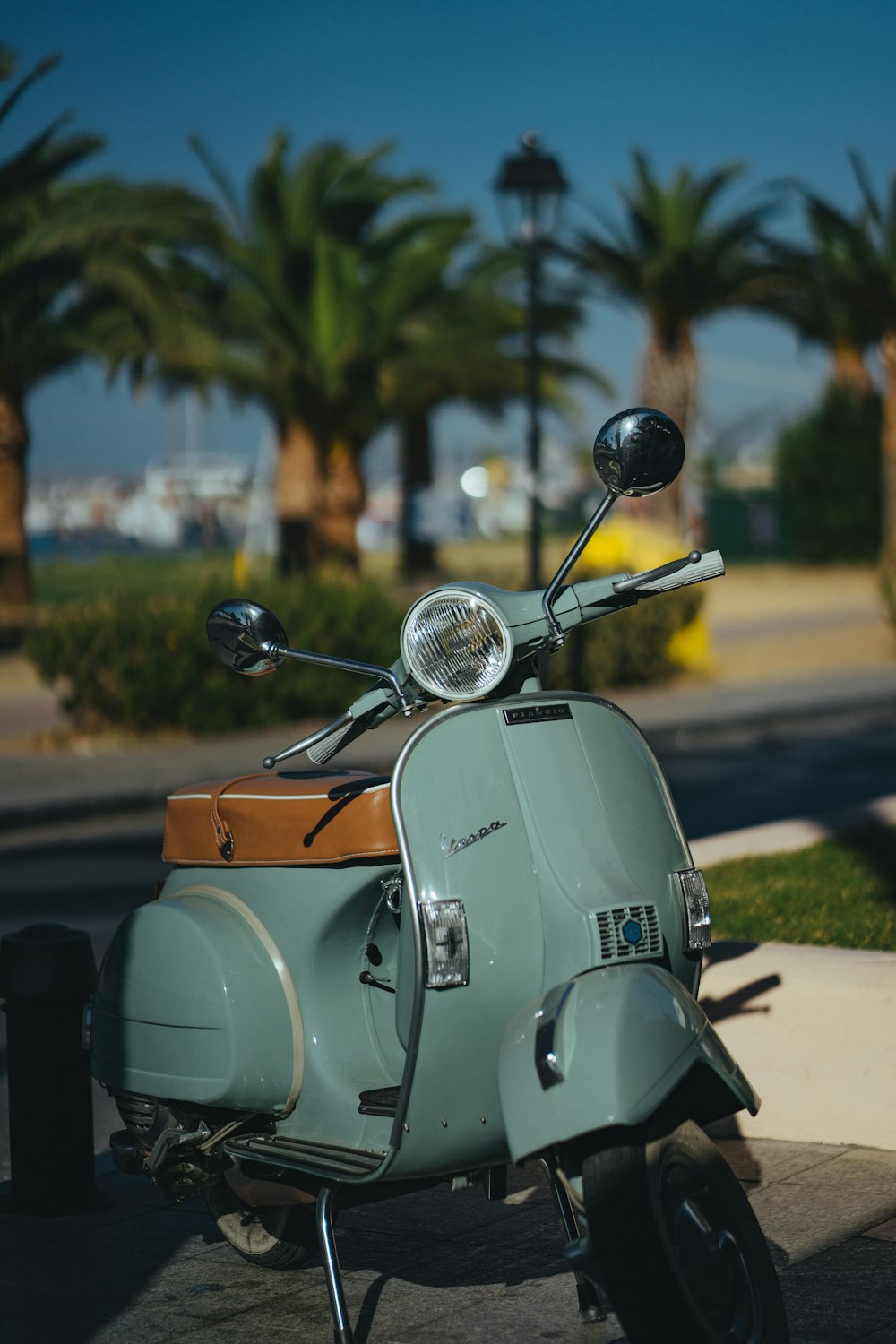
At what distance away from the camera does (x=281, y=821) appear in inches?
141

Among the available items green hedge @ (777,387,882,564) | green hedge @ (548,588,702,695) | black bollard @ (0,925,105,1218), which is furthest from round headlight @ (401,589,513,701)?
green hedge @ (777,387,882,564)

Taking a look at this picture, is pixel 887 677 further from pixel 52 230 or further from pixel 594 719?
pixel 594 719

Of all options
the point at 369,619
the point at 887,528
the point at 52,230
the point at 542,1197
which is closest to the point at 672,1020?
the point at 542,1197

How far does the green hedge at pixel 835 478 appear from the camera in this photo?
37.2m

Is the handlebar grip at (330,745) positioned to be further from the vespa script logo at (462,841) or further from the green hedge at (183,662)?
the green hedge at (183,662)

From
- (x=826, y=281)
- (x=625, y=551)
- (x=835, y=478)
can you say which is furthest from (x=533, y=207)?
(x=835, y=478)

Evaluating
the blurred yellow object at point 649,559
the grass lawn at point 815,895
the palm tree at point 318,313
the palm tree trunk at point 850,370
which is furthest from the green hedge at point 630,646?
the palm tree trunk at point 850,370

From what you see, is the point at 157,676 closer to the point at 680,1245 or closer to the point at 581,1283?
the point at 581,1283

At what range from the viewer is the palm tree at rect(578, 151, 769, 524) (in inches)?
1177

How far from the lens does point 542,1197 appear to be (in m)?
4.31

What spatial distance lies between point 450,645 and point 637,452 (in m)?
0.51

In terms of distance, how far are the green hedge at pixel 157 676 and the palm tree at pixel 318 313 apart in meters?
7.62

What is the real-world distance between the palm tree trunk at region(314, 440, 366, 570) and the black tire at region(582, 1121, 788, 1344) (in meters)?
20.6

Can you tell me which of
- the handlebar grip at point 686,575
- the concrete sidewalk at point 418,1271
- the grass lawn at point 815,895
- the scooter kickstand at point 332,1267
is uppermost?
the handlebar grip at point 686,575
